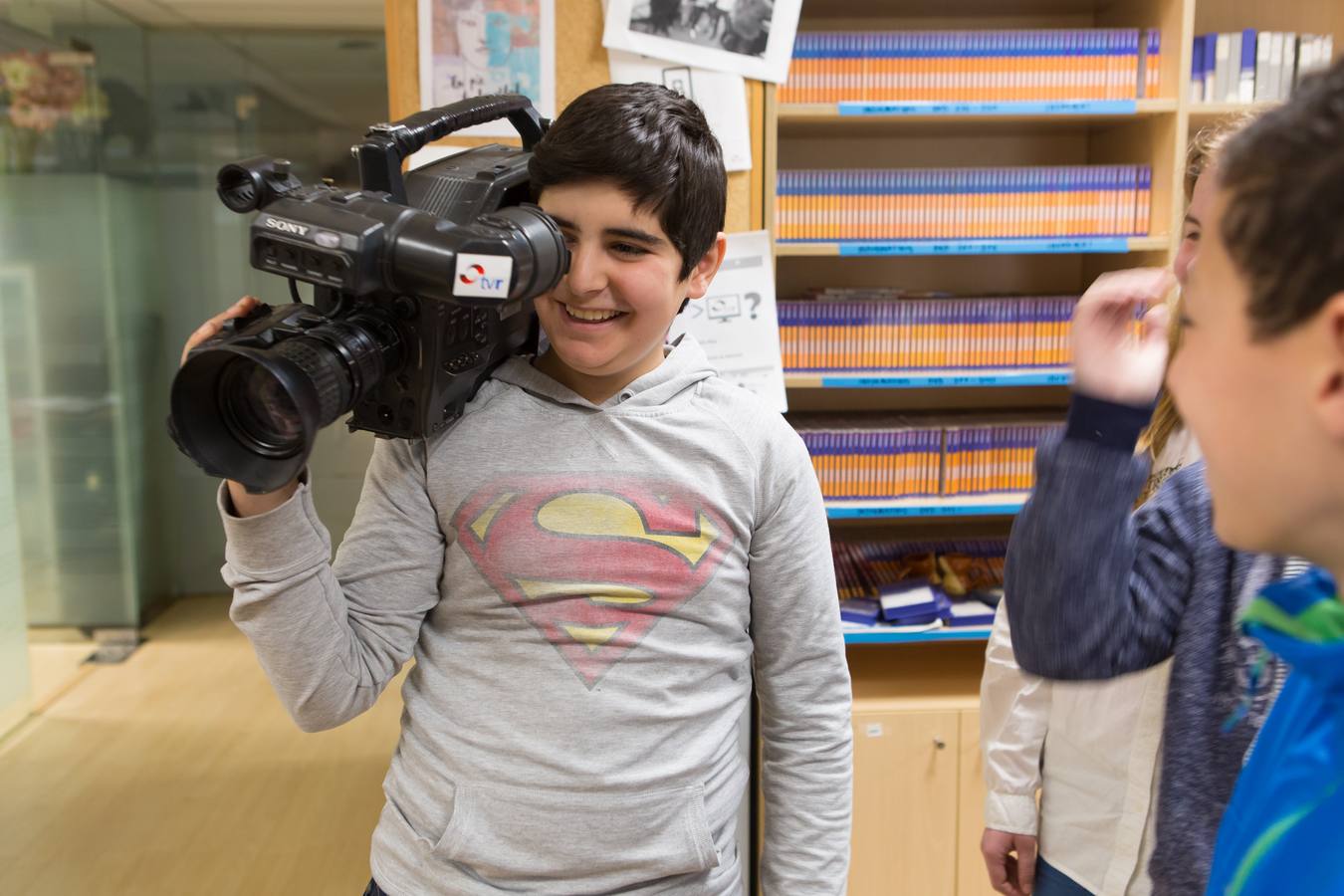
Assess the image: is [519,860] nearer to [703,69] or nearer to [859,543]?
[703,69]

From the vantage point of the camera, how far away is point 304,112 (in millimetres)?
3777

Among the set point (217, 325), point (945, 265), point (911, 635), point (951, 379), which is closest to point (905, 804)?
point (911, 635)

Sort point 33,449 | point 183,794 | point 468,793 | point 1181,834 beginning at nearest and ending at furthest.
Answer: point 1181,834 → point 468,793 → point 183,794 → point 33,449

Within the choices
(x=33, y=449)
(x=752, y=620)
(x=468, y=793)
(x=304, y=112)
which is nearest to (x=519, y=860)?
(x=468, y=793)

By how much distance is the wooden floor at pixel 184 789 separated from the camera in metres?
2.58

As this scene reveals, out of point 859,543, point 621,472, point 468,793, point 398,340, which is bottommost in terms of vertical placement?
point 859,543

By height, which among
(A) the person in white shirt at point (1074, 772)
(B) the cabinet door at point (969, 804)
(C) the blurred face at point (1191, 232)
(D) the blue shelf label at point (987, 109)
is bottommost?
(B) the cabinet door at point (969, 804)

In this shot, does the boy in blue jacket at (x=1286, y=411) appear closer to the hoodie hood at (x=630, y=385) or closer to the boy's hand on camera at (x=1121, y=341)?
the boy's hand on camera at (x=1121, y=341)

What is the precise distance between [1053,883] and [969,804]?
41.8 inches

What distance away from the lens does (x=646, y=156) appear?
3.12 feet

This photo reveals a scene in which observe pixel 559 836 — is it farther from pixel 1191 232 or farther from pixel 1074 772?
pixel 1191 232

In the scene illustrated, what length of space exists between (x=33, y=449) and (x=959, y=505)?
9.65ft

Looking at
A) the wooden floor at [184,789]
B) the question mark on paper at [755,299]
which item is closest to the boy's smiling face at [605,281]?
the question mark on paper at [755,299]

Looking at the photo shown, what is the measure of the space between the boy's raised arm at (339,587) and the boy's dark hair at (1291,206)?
A: 26.8 inches
